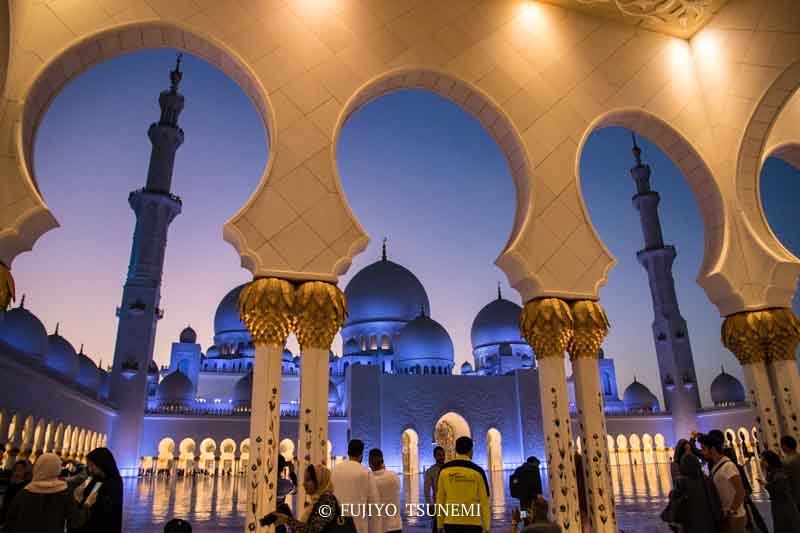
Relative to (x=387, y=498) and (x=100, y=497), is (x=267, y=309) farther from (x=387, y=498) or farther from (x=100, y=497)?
(x=100, y=497)

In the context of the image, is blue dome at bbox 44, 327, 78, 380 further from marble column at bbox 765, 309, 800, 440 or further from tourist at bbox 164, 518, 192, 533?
marble column at bbox 765, 309, 800, 440

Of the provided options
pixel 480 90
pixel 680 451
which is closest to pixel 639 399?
pixel 680 451

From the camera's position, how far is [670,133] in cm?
583

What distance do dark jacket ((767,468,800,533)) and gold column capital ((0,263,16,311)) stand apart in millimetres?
5050

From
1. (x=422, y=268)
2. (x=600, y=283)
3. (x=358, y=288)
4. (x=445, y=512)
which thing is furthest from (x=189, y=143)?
(x=445, y=512)

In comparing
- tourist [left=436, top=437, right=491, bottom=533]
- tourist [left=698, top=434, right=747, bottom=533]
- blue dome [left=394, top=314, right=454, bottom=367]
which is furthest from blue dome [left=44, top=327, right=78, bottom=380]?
tourist [left=698, top=434, right=747, bottom=533]

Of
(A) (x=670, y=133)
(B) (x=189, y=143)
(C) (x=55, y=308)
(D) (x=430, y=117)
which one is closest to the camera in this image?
(A) (x=670, y=133)

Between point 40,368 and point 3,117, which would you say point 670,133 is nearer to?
point 3,117

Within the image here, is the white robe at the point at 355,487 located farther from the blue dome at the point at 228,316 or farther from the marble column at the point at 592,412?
the blue dome at the point at 228,316

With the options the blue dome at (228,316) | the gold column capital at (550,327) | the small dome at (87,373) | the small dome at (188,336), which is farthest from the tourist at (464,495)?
the small dome at (188,336)

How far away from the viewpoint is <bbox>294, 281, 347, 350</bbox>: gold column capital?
4.22 m

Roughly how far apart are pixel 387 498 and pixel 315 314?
1.44 metres

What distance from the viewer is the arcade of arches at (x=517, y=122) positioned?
13.7 feet

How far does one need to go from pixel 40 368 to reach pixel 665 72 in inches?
497
